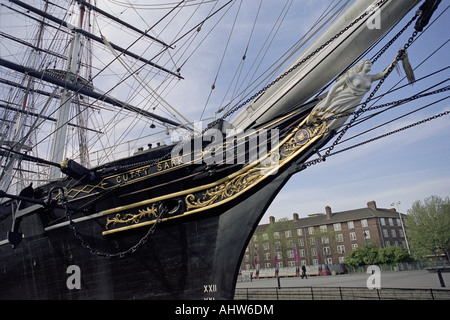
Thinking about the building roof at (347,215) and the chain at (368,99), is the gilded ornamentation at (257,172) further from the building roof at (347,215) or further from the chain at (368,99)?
the building roof at (347,215)

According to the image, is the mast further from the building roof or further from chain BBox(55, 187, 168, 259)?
the building roof

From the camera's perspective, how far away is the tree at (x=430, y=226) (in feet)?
95.5

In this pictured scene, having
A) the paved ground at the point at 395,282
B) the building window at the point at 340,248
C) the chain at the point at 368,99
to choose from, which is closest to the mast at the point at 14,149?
the chain at the point at 368,99

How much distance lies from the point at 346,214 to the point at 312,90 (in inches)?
1817

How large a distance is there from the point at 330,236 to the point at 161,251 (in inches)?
1610

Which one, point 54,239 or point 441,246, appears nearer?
point 54,239

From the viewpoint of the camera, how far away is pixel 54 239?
6293mm

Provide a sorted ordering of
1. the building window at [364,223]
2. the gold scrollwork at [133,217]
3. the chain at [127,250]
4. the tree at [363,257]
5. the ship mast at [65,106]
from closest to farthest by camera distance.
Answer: the chain at [127,250]
the gold scrollwork at [133,217]
the ship mast at [65,106]
the tree at [363,257]
the building window at [364,223]

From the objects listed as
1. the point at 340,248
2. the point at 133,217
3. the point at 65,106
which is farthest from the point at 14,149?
the point at 340,248

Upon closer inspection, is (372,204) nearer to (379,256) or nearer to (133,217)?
(379,256)

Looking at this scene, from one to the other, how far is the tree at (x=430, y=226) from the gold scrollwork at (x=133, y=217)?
3120 centimetres

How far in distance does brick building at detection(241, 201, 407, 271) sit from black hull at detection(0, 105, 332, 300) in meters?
37.1
